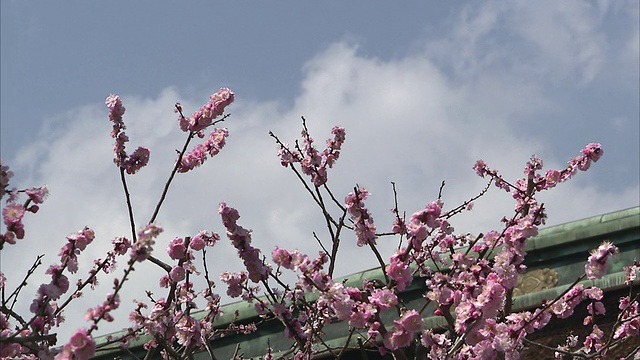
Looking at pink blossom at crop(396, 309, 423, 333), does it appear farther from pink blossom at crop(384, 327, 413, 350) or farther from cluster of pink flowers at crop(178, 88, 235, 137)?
cluster of pink flowers at crop(178, 88, 235, 137)

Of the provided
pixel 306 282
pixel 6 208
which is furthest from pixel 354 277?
pixel 6 208

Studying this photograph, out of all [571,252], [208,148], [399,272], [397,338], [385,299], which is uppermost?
[208,148]

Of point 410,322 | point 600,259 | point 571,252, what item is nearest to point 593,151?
point 571,252

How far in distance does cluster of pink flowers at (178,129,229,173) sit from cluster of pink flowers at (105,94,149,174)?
48 centimetres

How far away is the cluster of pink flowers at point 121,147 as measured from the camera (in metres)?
6.39

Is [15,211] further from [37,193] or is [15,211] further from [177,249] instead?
[177,249]

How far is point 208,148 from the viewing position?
7.06 m

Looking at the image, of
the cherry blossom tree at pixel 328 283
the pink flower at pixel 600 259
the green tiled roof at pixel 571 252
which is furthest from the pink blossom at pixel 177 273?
the pink flower at pixel 600 259

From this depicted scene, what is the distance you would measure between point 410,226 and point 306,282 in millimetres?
723

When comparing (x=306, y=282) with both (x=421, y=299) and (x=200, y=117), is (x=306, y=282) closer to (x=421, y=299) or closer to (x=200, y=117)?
(x=200, y=117)

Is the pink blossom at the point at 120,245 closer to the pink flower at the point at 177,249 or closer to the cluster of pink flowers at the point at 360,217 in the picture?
the pink flower at the point at 177,249

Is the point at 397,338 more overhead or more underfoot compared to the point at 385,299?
more underfoot

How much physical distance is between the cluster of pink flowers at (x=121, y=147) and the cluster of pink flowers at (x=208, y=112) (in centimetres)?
44

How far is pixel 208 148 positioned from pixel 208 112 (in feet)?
1.46
